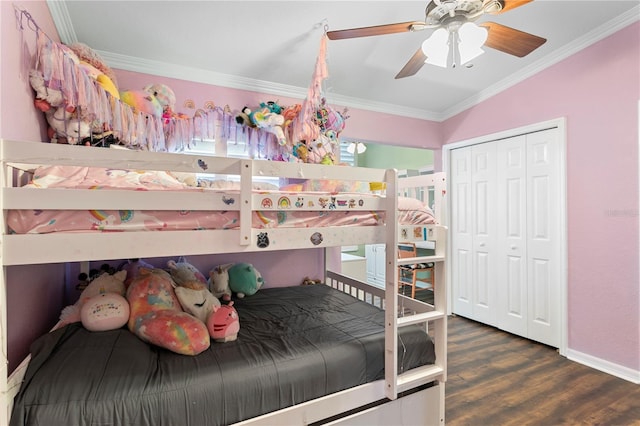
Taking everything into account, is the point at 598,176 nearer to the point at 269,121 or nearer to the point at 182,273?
the point at 269,121

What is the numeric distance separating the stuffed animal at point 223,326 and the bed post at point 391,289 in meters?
0.81

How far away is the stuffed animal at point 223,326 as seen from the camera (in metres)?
1.65

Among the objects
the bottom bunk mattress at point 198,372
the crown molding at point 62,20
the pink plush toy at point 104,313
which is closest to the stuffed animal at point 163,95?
the crown molding at point 62,20

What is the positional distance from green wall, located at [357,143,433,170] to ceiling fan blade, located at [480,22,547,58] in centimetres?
283

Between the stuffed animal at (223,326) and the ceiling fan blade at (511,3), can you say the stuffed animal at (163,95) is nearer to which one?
the stuffed animal at (223,326)

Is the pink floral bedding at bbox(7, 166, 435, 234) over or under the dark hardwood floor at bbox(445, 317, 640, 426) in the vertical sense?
over

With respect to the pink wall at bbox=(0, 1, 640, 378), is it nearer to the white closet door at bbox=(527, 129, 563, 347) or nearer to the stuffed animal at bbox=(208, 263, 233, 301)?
the white closet door at bbox=(527, 129, 563, 347)

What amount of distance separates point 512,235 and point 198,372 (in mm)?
3248

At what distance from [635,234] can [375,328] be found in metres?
2.20

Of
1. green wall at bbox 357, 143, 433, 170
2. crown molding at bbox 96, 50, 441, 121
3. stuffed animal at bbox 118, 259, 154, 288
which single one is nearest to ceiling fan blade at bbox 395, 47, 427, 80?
crown molding at bbox 96, 50, 441, 121

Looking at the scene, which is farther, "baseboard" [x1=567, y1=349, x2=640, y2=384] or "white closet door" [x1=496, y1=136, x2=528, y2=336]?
"white closet door" [x1=496, y1=136, x2=528, y2=336]

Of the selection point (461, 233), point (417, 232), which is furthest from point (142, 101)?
point (461, 233)

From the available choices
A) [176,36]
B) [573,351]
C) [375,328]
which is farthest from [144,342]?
[573,351]

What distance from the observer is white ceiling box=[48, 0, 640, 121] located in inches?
81.1
